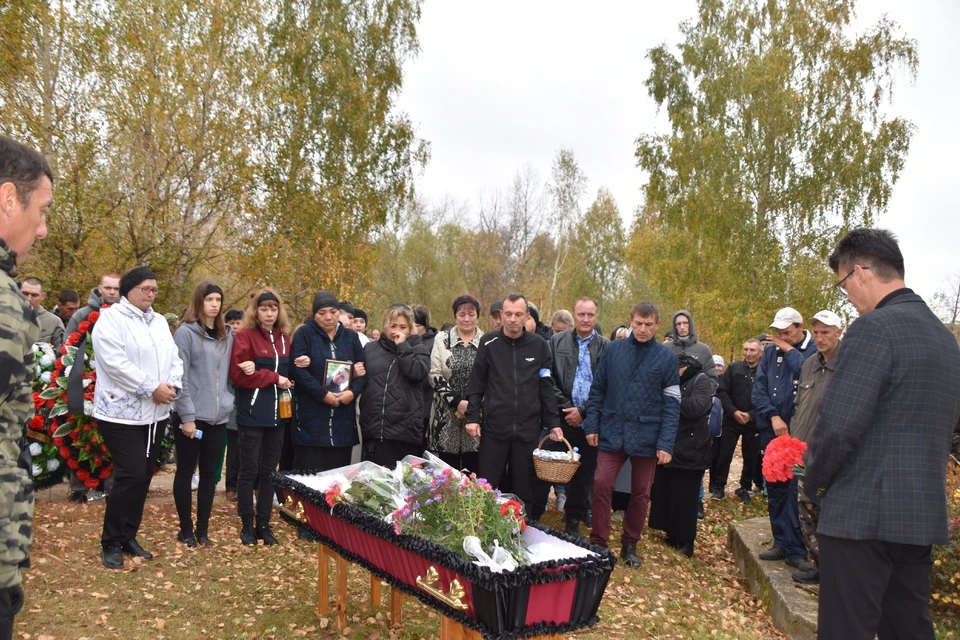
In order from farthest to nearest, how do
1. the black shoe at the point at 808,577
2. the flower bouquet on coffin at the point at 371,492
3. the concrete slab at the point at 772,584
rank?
the black shoe at the point at 808,577 → the concrete slab at the point at 772,584 → the flower bouquet on coffin at the point at 371,492

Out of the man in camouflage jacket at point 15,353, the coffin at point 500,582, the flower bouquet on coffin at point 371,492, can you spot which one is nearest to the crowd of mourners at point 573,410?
the coffin at point 500,582

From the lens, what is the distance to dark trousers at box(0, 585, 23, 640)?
1905 mm

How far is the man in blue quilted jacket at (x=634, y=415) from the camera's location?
6258 mm

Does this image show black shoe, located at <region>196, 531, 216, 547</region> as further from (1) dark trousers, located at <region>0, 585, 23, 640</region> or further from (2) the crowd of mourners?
(1) dark trousers, located at <region>0, 585, 23, 640</region>

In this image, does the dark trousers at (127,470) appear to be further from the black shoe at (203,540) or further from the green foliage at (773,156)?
Answer: the green foliage at (773,156)

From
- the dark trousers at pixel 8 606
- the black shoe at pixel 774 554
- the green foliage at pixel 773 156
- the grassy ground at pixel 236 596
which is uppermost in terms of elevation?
the green foliage at pixel 773 156

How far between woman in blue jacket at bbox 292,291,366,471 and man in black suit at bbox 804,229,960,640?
407 centimetres

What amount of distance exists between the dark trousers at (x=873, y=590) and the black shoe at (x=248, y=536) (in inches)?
181

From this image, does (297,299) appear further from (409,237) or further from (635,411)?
(409,237)

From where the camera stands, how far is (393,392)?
6387 mm

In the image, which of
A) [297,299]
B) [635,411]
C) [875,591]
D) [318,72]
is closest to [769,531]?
[635,411]

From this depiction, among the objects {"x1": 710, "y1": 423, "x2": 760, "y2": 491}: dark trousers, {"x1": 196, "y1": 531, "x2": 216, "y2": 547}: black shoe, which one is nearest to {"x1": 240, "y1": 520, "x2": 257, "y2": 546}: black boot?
{"x1": 196, "y1": 531, "x2": 216, "y2": 547}: black shoe

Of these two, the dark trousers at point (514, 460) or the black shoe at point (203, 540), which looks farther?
the dark trousers at point (514, 460)

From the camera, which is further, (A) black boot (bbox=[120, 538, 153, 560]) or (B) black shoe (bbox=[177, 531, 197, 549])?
(B) black shoe (bbox=[177, 531, 197, 549])
